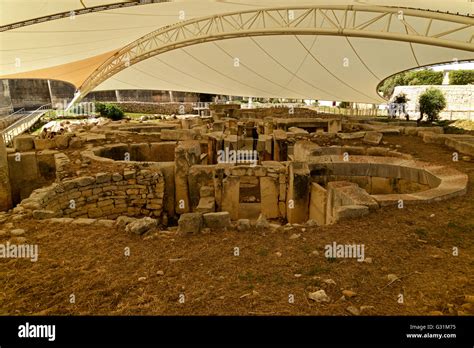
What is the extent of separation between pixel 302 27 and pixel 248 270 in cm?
1218

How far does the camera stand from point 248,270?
3414 mm

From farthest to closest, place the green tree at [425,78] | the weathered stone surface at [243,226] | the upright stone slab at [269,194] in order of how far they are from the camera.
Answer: the green tree at [425,78] < the upright stone slab at [269,194] < the weathered stone surface at [243,226]

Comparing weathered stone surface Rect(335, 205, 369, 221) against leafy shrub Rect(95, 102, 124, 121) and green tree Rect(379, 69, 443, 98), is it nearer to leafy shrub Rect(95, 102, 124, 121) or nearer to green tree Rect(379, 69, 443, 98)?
leafy shrub Rect(95, 102, 124, 121)

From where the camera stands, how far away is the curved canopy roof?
11336mm

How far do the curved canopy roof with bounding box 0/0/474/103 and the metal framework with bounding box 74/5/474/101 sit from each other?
40 millimetres

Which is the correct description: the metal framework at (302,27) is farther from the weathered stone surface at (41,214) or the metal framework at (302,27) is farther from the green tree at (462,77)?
the green tree at (462,77)

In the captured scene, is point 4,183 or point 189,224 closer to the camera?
point 189,224

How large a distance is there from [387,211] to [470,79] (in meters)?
30.3

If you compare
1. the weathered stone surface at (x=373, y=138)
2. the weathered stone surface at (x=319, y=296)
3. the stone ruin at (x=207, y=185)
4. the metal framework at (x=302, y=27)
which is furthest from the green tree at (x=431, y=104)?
the weathered stone surface at (x=319, y=296)

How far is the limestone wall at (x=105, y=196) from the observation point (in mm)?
5738

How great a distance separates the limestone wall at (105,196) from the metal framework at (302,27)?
30.3ft

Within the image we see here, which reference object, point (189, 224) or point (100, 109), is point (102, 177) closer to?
point (189, 224)

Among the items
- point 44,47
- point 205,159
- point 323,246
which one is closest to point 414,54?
point 205,159

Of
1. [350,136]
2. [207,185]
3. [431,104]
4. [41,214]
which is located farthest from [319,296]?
[431,104]
